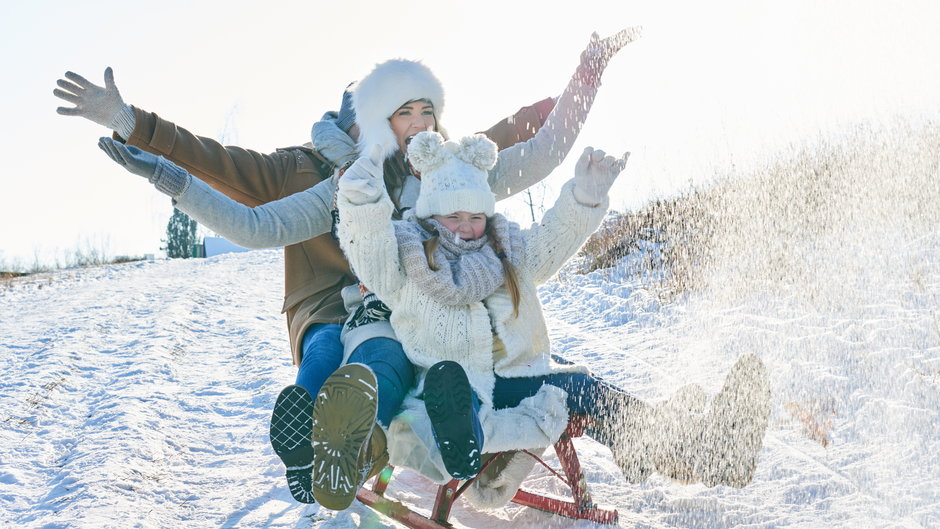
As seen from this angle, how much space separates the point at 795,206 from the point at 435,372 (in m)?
5.88

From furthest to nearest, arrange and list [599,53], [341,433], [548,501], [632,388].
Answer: [632,388] → [599,53] → [548,501] → [341,433]

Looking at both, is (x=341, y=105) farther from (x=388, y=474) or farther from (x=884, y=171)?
(x=884, y=171)

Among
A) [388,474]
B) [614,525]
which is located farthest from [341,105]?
[614,525]

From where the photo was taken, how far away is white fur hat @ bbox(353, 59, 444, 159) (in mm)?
3141

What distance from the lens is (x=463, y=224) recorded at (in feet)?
8.73

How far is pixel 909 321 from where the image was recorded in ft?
15.1

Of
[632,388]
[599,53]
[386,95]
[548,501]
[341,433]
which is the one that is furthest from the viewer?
[632,388]

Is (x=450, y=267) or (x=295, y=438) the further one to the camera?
(x=450, y=267)

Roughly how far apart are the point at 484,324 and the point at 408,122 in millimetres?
1093

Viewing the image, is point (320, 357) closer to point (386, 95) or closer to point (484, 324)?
point (484, 324)

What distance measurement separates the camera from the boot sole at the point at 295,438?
227 centimetres

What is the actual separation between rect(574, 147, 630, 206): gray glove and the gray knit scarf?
30 cm

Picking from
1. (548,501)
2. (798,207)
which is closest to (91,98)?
(548,501)

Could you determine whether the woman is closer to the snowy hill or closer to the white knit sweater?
the white knit sweater
